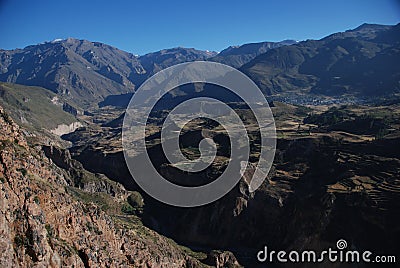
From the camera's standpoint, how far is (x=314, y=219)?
3975cm

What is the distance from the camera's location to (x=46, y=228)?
20.3 metres

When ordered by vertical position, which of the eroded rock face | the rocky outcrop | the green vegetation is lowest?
the eroded rock face

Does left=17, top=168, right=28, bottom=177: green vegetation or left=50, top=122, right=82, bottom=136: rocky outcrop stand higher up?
left=50, top=122, right=82, bottom=136: rocky outcrop

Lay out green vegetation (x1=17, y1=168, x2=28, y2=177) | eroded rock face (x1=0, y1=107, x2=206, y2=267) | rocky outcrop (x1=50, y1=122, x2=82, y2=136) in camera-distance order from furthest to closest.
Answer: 1. rocky outcrop (x1=50, y1=122, x2=82, y2=136)
2. green vegetation (x1=17, y1=168, x2=28, y2=177)
3. eroded rock face (x1=0, y1=107, x2=206, y2=267)

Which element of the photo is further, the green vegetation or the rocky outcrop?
the rocky outcrop

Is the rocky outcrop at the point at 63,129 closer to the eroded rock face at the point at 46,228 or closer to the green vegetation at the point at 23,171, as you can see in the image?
the eroded rock face at the point at 46,228

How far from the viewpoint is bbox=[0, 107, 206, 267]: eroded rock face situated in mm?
18094

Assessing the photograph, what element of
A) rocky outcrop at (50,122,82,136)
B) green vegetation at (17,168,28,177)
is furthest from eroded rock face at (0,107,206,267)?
rocky outcrop at (50,122,82,136)

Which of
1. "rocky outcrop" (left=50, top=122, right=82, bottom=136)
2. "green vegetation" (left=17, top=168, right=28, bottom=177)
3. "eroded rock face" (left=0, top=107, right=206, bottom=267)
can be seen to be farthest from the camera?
"rocky outcrop" (left=50, top=122, right=82, bottom=136)

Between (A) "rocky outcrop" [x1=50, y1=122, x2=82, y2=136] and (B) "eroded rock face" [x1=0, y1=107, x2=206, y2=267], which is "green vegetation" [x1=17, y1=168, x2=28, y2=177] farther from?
(A) "rocky outcrop" [x1=50, y1=122, x2=82, y2=136]

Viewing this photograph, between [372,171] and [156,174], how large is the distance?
2967 centimetres

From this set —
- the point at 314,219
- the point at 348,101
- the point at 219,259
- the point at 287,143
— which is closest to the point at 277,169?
the point at 287,143

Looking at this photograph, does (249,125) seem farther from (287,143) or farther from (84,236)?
(84,236)

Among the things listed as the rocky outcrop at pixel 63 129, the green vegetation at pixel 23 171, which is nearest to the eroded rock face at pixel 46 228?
the green vegetation at pixel 23 171
